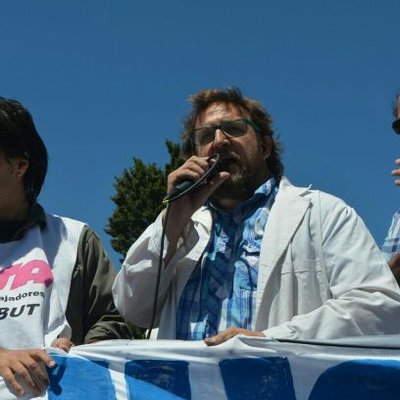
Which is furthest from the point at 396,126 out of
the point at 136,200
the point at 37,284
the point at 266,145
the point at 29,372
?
the point at 136,200

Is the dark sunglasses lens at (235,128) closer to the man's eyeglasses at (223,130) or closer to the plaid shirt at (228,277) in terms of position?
the man's eyeglasses at (223,130)

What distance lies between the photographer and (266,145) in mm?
3924

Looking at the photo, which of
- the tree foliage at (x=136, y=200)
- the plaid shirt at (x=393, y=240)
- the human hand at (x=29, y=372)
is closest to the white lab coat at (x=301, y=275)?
the human hand at (x=29, y=372)

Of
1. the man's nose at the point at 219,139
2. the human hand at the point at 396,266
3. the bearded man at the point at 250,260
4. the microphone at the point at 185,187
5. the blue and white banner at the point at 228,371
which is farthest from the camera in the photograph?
the human hand at the point at 396,266

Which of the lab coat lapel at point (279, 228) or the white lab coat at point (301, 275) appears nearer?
the white lab coat at point (301, 275)

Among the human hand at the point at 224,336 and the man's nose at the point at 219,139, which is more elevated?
the man's nose at the point at 219,139

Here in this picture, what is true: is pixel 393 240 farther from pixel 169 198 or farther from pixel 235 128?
pixel 169 198

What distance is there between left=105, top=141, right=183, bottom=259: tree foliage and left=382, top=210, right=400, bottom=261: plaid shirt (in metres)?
19.9

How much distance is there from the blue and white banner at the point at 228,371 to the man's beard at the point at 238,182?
101cm

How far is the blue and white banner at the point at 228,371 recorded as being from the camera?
252 centimetres

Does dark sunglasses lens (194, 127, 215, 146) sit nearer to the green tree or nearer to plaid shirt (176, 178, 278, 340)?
plaid shirt (176, 178, 278, 340)

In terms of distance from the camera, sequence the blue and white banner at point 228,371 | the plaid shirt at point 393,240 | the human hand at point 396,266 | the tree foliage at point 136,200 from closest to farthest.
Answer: the blue and white banner at point 228,371 → the human hand at point 396,266 → the plaid shirt at point 393,240 → the tree foliage at point 136,200

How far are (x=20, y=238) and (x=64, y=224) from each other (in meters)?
0.22

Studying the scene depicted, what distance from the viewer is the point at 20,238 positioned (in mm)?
3611
